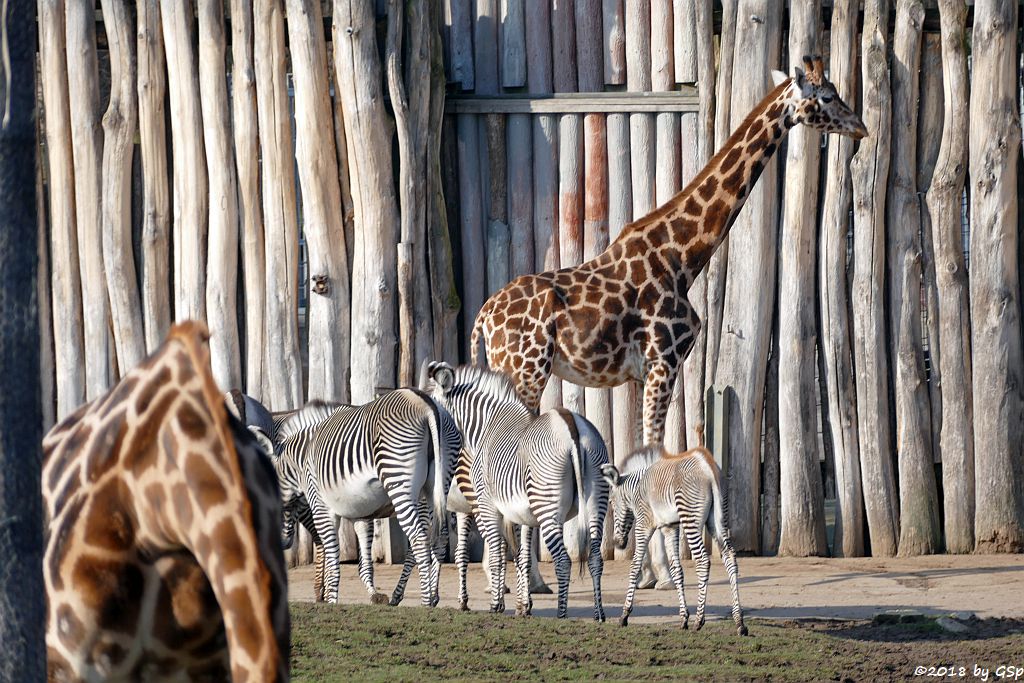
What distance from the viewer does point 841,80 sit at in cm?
1059

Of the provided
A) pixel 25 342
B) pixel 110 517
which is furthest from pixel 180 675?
pixel 25 342

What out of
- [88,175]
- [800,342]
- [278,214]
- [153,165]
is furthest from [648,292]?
[88,175]

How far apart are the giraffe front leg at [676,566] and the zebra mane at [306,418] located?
7.71 feet

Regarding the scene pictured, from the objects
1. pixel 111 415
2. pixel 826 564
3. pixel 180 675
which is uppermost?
pixel 111 415

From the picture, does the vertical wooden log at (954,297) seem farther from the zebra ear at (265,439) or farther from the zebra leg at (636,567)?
the zebra ear at (265,439)

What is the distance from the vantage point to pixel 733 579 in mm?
7734

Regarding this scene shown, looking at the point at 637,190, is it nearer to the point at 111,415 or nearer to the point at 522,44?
the point at 522,44

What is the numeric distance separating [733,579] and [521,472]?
135 cm

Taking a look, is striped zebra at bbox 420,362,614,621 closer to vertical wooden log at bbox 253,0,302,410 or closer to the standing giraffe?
the standing giraffe

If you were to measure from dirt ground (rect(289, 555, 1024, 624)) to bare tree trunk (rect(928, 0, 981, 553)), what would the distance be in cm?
44

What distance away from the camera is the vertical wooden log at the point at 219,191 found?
10.8 meters

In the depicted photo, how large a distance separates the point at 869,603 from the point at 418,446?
2.80m

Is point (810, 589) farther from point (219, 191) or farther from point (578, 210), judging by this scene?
point (219, 191)

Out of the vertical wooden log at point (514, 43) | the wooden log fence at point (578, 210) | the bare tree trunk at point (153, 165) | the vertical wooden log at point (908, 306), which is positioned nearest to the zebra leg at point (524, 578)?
the wooden log fence at point (578, 210)
